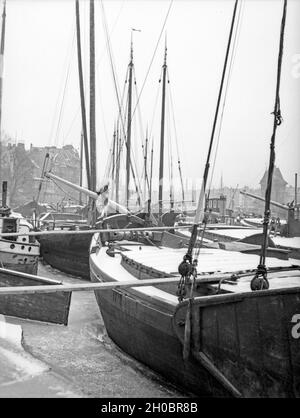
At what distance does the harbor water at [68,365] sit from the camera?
5102 millimetres

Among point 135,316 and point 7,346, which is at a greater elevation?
point 135,316

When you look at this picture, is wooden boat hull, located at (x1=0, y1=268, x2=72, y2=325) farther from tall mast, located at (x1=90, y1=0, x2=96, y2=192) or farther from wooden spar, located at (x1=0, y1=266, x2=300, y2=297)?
tall mast, located at (x1=90, y1=0, x2=96, y2=192)

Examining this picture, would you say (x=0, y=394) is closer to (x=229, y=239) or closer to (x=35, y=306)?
(x=35, y=306)

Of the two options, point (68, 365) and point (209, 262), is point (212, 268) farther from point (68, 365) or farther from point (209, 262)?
point (68, 365)

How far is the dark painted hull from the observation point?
14.5 m

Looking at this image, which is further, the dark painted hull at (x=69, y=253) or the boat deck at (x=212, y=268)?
the dark painted hull at (x=69, y=253)

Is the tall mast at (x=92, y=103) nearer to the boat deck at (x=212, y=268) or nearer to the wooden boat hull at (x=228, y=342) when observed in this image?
the boat deck at (x=212, y=268)

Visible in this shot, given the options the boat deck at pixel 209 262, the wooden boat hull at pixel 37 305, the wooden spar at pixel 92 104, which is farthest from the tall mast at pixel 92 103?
the boat deck at pixel 209 262

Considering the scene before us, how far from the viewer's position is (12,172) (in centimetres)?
4856

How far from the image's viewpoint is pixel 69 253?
15.1 m

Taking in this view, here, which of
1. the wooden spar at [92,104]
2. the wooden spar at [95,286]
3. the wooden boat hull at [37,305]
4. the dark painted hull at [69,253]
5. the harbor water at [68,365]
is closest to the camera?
the wooden spar at [95,286]

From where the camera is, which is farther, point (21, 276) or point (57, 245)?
point (57, 245)

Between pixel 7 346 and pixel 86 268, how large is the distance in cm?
788
